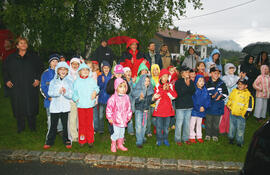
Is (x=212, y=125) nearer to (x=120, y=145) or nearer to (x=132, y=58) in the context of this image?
(x=120, y=145)

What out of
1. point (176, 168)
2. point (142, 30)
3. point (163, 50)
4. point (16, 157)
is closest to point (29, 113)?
point (16, 157)

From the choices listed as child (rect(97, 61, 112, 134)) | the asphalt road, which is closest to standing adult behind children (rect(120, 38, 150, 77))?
child (rect(97, 61, 112, 134))

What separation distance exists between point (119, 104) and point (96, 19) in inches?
250

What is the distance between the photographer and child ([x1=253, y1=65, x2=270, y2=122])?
7.71 m

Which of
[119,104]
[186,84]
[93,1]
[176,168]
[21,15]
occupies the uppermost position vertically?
[93,1]

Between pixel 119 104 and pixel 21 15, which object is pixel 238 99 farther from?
pixel 21 15

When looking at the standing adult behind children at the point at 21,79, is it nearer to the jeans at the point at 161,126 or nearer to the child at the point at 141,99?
the child at the point at 141,99

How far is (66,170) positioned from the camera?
440 centimetres

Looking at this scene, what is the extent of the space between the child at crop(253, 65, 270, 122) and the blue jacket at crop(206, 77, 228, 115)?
8.94 feet

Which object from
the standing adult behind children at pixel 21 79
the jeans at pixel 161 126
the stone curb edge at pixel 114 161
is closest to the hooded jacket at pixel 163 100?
the jeans at pixel 161 126

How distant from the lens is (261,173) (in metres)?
2.29

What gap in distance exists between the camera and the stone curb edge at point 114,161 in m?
4.58

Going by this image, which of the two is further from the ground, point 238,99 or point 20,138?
point 238,99

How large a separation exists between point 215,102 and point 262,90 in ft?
9.84
